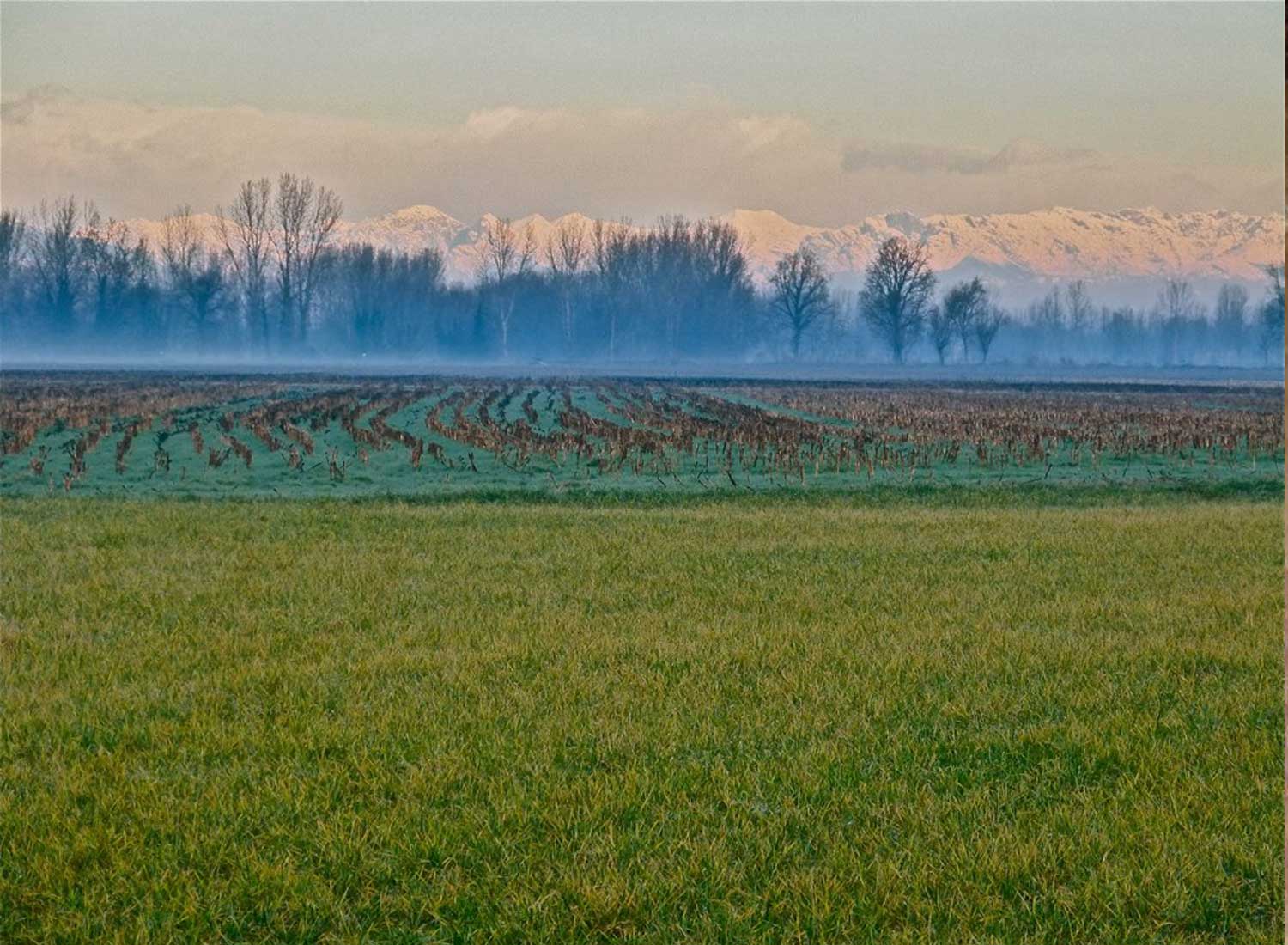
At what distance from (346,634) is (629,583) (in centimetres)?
311

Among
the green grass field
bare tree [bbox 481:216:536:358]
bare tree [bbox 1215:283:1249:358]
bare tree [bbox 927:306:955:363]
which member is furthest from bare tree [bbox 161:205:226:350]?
bare tree [bbox 1215:283:1249:358]

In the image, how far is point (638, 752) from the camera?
681cm

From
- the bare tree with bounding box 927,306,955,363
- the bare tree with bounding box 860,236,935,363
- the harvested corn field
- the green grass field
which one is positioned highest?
the bare tree with bounding box 860,236,935,363

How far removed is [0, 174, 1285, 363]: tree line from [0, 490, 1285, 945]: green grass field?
116 m

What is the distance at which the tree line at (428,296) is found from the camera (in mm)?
125250

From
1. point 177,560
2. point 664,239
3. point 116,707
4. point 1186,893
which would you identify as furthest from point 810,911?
point 664,239

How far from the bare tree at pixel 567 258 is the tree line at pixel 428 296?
0.97 feet

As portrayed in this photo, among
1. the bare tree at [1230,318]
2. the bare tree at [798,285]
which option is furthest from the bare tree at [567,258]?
the bare tree at [1230,318]

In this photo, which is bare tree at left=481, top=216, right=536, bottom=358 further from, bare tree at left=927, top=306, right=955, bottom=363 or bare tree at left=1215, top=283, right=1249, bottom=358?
bare tree at left=1215, top=283, right=1249, bottom=358

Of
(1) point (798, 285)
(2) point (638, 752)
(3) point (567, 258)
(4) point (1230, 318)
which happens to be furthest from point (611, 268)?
(2) point (638, 752)

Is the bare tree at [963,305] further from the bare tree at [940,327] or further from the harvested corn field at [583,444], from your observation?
the harvested corn field at [583,444]

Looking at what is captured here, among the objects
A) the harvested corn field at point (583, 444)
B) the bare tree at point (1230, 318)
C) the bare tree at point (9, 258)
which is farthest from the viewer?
the bare tree at point (1230, 318)

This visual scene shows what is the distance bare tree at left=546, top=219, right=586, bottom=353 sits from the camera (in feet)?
479

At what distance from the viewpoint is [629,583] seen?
11.9 m
